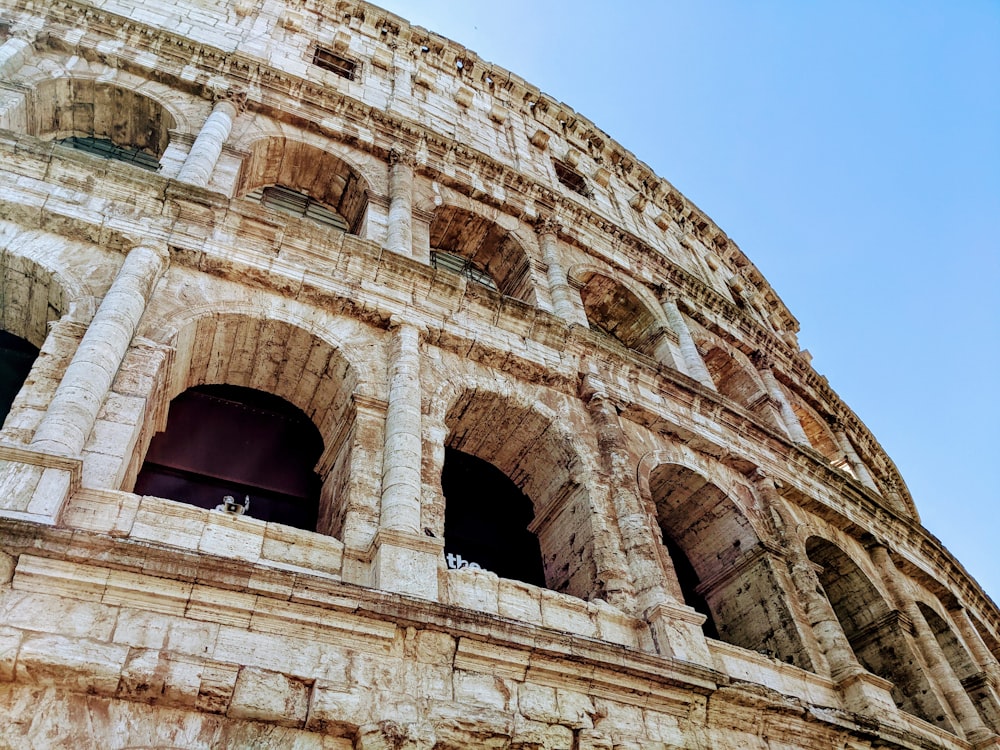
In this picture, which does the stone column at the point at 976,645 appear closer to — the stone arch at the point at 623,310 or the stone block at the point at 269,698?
the stone arch at the point at 623,310

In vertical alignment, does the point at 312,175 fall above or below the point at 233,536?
above

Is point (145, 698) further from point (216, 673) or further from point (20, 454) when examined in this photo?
point (20, 454)

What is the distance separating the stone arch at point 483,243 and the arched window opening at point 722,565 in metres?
3.95

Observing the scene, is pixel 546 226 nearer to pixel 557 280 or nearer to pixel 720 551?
pixel 557 280

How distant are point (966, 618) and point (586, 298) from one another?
817 cm

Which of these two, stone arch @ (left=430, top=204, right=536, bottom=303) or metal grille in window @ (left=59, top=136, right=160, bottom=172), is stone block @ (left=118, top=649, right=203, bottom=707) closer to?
stone arch @ (left=430, top=204, right=536, bottom=303)

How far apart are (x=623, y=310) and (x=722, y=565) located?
17.0ft

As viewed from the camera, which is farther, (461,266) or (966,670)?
(461,266)

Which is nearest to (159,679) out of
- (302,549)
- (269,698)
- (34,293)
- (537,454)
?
(269,698)

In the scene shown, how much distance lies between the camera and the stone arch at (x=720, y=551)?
8.27 metres

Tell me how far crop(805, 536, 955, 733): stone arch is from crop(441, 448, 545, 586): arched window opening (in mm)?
3873

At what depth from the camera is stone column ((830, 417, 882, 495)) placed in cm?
1490

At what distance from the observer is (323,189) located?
11.0 metres

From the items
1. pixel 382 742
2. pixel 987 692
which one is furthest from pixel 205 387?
pixel 987 692
